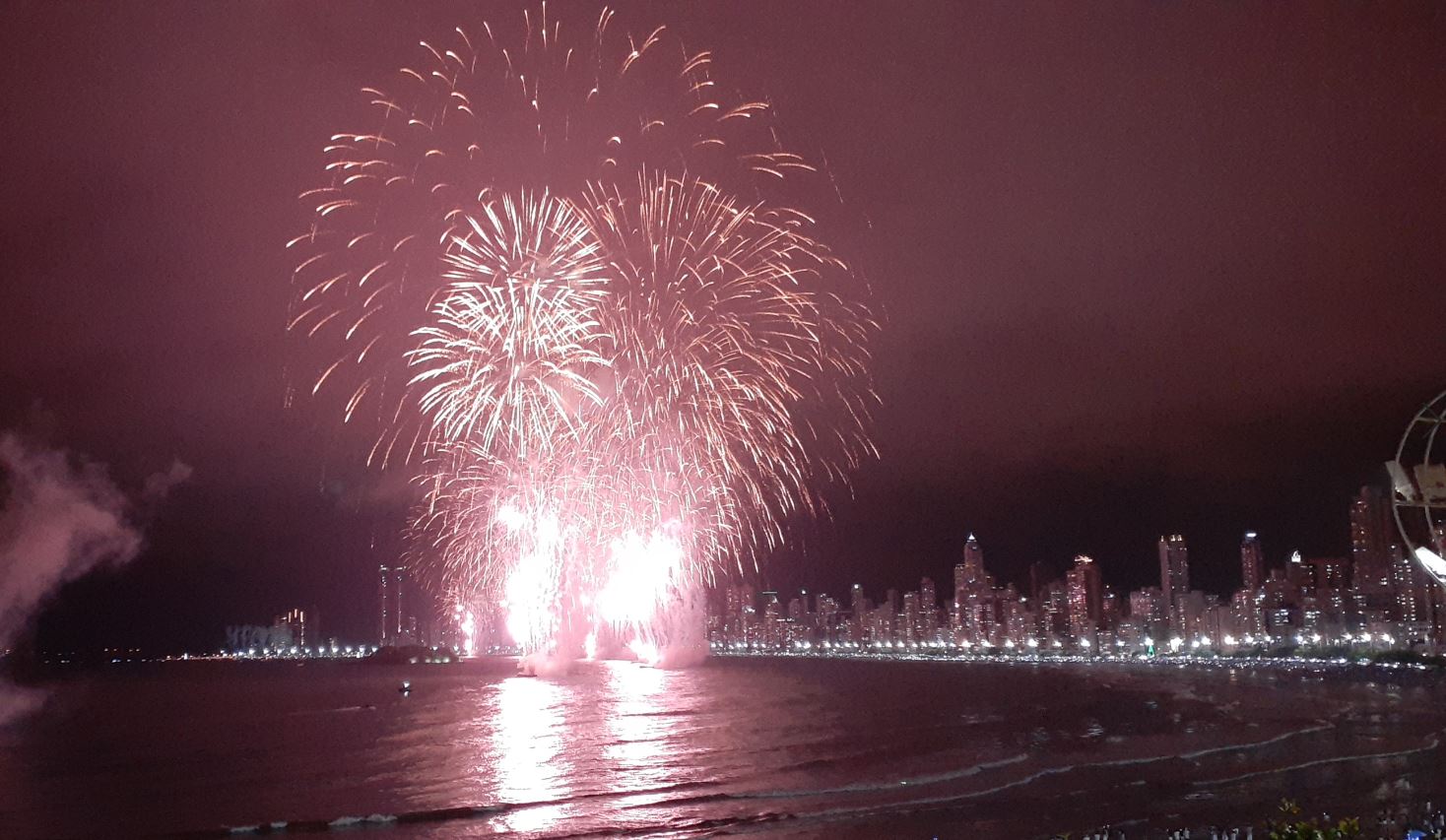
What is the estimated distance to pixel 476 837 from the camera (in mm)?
25000

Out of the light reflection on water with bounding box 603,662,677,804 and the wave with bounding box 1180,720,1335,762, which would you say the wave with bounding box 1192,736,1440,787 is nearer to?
the wave with bounding box 1180,720,1335,762

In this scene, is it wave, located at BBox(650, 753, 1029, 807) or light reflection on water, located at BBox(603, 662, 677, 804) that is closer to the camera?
wave, located at BBox(650, 753, 1029, 807)

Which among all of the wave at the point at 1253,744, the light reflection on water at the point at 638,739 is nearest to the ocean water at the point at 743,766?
the wave at the point at 1253,744

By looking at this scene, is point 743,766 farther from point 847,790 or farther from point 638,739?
point 638,739

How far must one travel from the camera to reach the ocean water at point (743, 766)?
85.4 ft

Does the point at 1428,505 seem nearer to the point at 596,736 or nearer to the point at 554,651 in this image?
the point at 596,736

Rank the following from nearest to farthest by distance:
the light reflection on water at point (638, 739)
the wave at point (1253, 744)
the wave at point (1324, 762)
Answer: the wave at point (1324, 762), the light reflection on water at point (638, 739), the wave at point (1253, 744)

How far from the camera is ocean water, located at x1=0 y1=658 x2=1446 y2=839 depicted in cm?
2603

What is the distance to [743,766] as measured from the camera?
3584 centimetres

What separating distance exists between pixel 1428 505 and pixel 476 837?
65.8ft

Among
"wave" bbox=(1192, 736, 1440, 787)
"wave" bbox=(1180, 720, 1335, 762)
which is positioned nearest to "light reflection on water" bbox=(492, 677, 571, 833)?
"wave" bbox=(1192, 736, 1440, 787)

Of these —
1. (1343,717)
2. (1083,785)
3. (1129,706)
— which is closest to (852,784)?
(1083,785)

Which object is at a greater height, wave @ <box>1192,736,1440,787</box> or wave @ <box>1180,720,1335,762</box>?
wave @ <box>1192,736,1440,787</box>

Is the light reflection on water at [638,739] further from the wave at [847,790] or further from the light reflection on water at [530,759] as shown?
the light reflection on water at [530,759]
